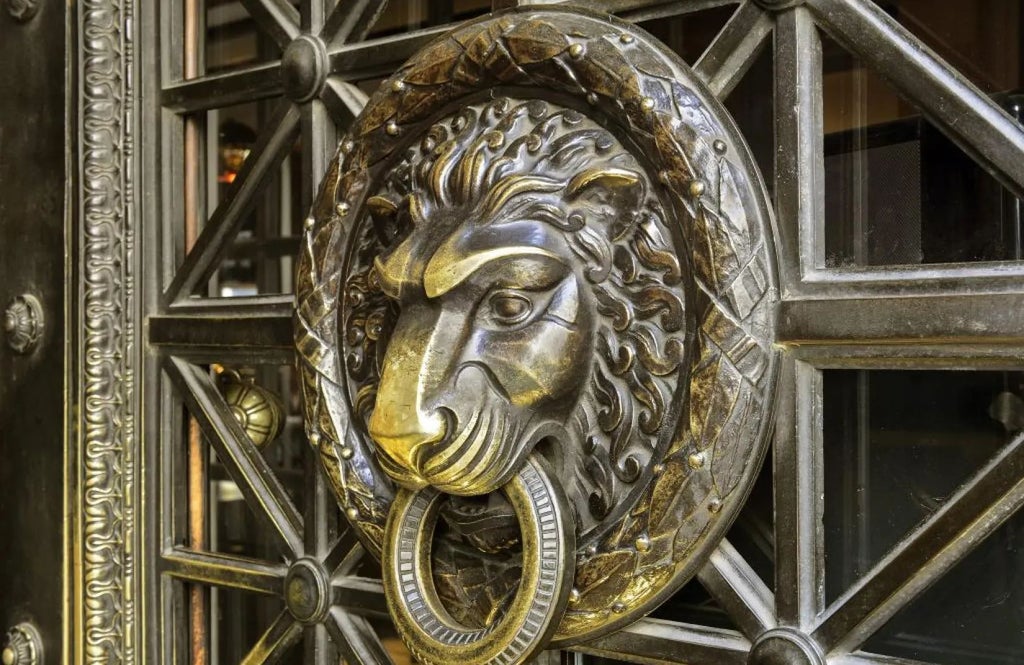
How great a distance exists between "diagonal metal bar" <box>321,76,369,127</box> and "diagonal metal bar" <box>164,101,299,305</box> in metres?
0.04

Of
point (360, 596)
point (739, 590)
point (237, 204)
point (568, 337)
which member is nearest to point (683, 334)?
point (568, 337)

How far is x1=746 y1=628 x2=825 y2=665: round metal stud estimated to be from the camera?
0.72 m

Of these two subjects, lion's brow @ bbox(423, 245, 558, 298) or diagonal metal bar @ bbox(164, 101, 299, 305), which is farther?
diagonal metal bar @ bbox(164, 101, 299, 305)

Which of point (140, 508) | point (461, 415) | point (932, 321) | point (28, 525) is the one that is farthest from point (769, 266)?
point (28, 525)

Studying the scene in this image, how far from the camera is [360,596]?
946mm

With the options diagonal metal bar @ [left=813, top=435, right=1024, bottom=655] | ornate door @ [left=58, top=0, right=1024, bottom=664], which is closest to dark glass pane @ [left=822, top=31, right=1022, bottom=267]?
ornate door @ [left=58, top=0, right=1024, bottom=664]

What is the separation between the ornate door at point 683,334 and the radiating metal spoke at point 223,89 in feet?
0.53

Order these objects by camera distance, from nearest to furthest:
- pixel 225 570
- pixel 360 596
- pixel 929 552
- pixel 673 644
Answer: pixel 929 552 → pixel 673 644 → pixel 360 596 → pixel 225 570

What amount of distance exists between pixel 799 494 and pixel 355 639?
43cm

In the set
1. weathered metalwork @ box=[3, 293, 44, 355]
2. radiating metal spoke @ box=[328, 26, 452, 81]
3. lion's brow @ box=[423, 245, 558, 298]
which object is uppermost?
radiating metal spoke @ box=[328, 26, 452, 81]

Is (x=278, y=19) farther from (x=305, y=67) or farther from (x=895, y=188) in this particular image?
(x=895, y=188)

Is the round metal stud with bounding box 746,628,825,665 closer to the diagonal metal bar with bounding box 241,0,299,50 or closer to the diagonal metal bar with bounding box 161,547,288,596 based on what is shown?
the diagonal metal bar with bounding box 161,547,288,596

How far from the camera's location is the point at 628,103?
74 centimetres

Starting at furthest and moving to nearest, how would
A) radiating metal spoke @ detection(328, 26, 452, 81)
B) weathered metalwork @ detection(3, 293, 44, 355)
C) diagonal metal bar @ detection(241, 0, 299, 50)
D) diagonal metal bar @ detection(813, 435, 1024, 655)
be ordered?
weathered metalwork @ detection(3, 293, 44, 355) < diagonal metal bar @ detection(241, 0, 299, 50) < radiating metal spoke @ detection(328, 26, 452, 81) < diagonal metal bar @ detection(813, 435, 1024, 655)
